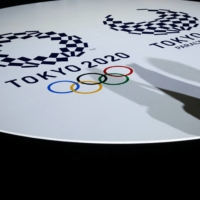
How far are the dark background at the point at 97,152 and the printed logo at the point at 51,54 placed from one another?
1.24 metres

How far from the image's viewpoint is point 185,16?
15.3 ft

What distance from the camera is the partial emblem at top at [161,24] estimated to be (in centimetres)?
401

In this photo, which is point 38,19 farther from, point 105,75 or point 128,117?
point 128,117

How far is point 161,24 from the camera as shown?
432 cm

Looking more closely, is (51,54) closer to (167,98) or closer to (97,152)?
(167,98)

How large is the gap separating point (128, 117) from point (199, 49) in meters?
1.43

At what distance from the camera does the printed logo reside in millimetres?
3111

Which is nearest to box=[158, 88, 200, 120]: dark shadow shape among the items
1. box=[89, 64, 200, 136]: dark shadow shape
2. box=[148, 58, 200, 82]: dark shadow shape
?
box=[89, 64, 200, 136]: dark shadow shape

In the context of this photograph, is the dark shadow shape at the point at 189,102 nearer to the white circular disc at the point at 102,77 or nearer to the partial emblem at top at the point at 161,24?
the white circular disc at the point at 102,77

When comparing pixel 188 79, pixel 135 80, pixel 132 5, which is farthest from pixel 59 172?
pixel 132 5

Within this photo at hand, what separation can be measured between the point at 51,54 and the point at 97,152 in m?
1.63

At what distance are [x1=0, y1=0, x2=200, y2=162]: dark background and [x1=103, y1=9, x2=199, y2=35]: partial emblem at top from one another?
224 centimetres

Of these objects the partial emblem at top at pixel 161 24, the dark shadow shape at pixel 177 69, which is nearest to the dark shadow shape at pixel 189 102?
the dark shadow shape at pixel 177 69

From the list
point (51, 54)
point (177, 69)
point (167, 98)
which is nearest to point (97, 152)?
point (167, 98)
